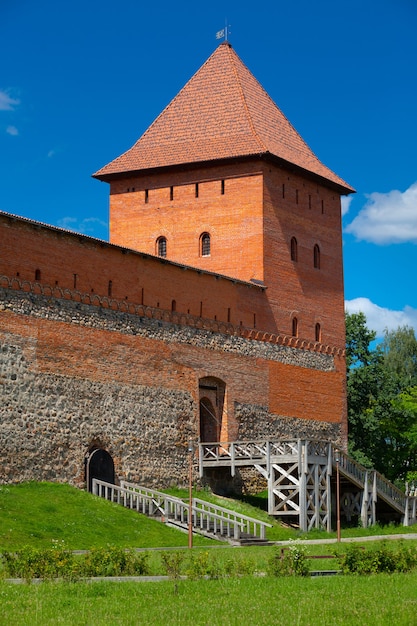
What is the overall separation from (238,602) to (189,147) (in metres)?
25.5

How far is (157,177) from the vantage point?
38188 mm

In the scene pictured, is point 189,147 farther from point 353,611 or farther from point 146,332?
point 353,611

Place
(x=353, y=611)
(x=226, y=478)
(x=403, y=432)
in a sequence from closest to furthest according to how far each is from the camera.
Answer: (x=353, y=611) < (x=226, y=478) < (x=403, y=432)

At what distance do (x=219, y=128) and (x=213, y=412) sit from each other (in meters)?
10.4

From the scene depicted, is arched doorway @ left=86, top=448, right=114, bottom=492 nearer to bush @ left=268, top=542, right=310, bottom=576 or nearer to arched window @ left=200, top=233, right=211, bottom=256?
arched window @ left=200, top=233, right=211, bottom=256

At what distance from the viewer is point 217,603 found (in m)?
14.1

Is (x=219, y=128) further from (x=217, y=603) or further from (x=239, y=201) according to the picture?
(x=217, y=603)

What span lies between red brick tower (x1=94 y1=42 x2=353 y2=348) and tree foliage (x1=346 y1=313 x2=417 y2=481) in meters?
5.67

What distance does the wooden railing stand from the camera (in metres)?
26.6

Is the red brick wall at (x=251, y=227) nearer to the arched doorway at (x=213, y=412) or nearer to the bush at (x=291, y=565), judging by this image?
the arched doorway at (x=213, y=412)

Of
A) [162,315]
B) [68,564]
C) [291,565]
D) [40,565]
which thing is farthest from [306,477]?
[40,565]

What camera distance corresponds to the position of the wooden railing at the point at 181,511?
87.4 ft

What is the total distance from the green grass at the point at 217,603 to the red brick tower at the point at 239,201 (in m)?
19.6

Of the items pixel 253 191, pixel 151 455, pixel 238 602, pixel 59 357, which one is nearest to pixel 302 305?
pixel 253 191
